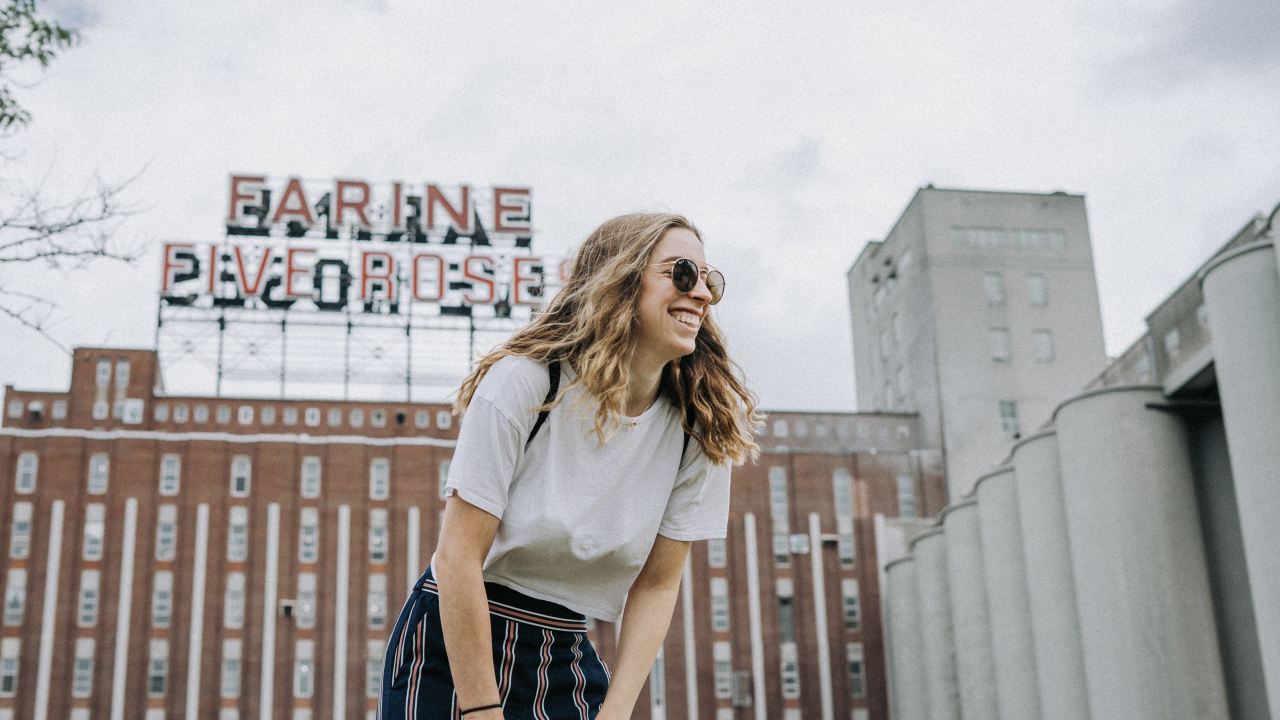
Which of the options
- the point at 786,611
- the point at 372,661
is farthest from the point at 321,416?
the point at 786,611

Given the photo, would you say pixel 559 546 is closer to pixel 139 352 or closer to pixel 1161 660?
pixel 1161 660

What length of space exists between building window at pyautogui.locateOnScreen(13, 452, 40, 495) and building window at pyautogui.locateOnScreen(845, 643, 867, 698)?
3847 cm

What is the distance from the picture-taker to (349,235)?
219 feet

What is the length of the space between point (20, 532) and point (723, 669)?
107 feet

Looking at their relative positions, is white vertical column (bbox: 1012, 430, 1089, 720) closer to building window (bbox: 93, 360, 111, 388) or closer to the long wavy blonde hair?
the long wavy blonde hair

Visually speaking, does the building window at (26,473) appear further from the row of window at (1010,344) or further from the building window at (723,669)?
the row of window at (1010,344)

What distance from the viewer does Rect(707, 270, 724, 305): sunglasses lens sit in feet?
12.9

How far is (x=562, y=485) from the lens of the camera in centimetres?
369

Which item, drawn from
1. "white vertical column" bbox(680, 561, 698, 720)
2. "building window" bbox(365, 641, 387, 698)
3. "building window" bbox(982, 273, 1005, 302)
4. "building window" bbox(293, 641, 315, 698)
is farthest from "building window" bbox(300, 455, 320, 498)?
"building window" bbox(982, 273, 1005, 302)

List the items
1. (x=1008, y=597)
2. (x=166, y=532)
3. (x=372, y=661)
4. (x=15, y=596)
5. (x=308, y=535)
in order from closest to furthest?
(x=1008, y=597) → (x=15, y=596) → (x=372, y=661) → (x=166, y=532) → (x=308, y=535)

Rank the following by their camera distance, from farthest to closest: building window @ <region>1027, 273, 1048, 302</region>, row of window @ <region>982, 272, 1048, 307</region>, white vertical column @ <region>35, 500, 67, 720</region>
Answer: building window @ <region>1027, 273, 1048, 302</region>
row of window @ <region>982, 272, 1048, 307</region>
white vertical column @ <region>35, 500, 67, 720</region>

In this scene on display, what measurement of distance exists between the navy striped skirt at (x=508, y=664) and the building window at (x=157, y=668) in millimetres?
62693

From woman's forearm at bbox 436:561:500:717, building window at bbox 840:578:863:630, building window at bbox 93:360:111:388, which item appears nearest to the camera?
woman's forearm at bbox 436:561:500:717

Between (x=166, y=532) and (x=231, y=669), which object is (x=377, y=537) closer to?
(x=231, y=669)
